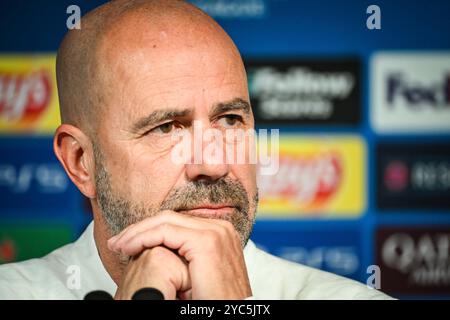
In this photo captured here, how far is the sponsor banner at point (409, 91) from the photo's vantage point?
122 inches

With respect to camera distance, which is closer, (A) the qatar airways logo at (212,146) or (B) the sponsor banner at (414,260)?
(A) the qatar airways logo at (212,146)

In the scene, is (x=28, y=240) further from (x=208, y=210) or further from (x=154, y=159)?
(x=208, y=210)

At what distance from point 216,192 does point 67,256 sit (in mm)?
591

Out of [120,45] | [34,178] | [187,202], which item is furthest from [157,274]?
[34,178]

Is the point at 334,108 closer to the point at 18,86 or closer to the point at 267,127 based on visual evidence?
the point at 267,127

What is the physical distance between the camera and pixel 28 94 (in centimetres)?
305

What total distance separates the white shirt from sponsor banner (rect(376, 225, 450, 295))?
1.15 m

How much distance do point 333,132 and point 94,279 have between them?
1.47 metres

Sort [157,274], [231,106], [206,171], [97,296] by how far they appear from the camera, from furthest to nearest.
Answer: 1. [231,106]
2. [206,171]
3. [157,274]
4. [97,296]

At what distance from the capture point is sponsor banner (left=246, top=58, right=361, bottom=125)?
3.07 meters

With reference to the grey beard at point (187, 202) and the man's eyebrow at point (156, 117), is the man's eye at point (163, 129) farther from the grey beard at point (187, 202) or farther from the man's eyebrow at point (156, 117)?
the grey beard at point (187, 202)

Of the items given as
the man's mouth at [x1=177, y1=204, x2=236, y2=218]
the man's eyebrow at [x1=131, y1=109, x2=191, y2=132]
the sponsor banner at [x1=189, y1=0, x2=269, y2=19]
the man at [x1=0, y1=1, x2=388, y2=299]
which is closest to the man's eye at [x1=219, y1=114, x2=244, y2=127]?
the man at [x1=0, y1=1, x2=388, y2=299]

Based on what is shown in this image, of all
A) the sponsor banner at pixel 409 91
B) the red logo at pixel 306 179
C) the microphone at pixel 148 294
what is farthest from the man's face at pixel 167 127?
Answer: the sponsor banner at pixel 409 91

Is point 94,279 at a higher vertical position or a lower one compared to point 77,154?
lower
